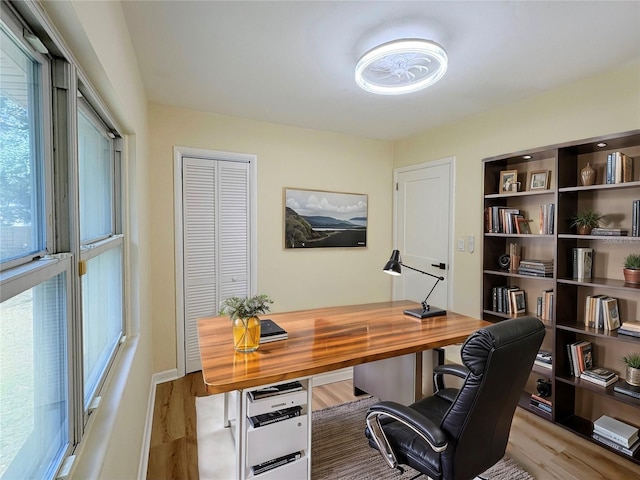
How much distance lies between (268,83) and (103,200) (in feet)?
4.90

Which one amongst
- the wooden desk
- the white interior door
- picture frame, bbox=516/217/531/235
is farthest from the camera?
the white interior door

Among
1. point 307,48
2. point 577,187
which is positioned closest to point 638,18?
point 577,187

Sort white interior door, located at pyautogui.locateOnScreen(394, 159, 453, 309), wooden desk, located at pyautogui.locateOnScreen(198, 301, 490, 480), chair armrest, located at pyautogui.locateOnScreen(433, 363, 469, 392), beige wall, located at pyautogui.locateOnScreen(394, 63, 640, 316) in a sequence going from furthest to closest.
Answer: white interior door, located at pyautogui.locateOnScreen(394, 159, 453, 309), beige wall, located at pyautogui.locateOnScreen(394, 63, 640, 316), chair armrest, located at pyautogui.locateOnScreen(433, 363, 469, 392), wooden desk, located at pyautogui.locateOnScreen(198, 301, 490, 480)

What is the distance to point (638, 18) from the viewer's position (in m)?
1.72

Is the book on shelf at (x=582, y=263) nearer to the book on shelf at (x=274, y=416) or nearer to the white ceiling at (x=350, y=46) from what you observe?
the white ceiling at (x=350, y=46)

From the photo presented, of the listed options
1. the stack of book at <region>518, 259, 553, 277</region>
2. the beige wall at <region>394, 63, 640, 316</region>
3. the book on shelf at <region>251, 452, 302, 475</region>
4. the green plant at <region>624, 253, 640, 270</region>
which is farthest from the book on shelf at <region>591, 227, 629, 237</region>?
the book on shelf at <region>251, 452, 302, 475</region>

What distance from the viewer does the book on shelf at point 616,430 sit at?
207cm

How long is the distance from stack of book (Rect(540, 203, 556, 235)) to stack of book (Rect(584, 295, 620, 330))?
546 millimetres

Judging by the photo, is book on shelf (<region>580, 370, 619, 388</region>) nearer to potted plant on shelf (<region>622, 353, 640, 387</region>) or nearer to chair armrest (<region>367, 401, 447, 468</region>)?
potted plant on shelf (<region>622, 353, 640, 387</region>)

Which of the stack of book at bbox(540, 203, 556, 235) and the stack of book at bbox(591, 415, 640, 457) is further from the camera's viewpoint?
the stack of book at bbox(540, 203, 556, 235)

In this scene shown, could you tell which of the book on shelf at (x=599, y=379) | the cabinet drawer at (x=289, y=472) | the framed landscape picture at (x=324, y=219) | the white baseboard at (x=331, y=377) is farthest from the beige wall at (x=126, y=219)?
the book on shelf at (x=599, y=379)

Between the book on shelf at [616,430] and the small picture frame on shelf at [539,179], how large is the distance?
1.69 meters

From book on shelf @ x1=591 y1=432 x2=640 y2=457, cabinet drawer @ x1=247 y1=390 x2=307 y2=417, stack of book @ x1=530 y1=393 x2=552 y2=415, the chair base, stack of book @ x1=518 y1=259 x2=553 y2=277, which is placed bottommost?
book on shelf @ x1=591 y1=432 x2=640 y2=457

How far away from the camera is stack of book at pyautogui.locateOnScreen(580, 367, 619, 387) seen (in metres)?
2.23
